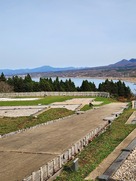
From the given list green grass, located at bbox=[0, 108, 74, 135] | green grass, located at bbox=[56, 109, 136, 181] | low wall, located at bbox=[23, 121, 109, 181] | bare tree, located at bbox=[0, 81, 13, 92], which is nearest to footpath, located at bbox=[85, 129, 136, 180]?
green grass, located at bbox=[56, 109, 136, 181]

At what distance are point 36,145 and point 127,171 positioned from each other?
7027 mm

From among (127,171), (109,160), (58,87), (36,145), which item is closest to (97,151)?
(109,160)


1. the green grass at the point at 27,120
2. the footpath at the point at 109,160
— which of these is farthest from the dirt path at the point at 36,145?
the green grass at the point at 27,120

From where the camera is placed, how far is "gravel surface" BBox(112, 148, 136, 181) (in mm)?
14371

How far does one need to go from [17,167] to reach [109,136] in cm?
1010

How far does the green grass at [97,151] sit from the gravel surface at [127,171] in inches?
58.3

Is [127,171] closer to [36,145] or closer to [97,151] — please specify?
[97,151]

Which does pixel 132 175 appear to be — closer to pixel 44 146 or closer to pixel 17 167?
pixel 17 167

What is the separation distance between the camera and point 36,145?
2027 centimetres

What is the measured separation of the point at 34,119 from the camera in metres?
33.1

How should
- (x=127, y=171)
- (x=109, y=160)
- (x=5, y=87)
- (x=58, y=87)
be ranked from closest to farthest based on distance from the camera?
(x=127, y=171) → (x=109, y=160) → (x=5, y=87) → (x=58, y=87)

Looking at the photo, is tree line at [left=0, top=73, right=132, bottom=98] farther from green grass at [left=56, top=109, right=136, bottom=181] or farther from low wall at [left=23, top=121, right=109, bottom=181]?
low wall at [left=23, top=121, right=109, bottom=181]

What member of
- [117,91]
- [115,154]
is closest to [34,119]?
[115,154]

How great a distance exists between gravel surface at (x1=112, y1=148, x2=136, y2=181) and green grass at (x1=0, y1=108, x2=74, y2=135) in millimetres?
12955
